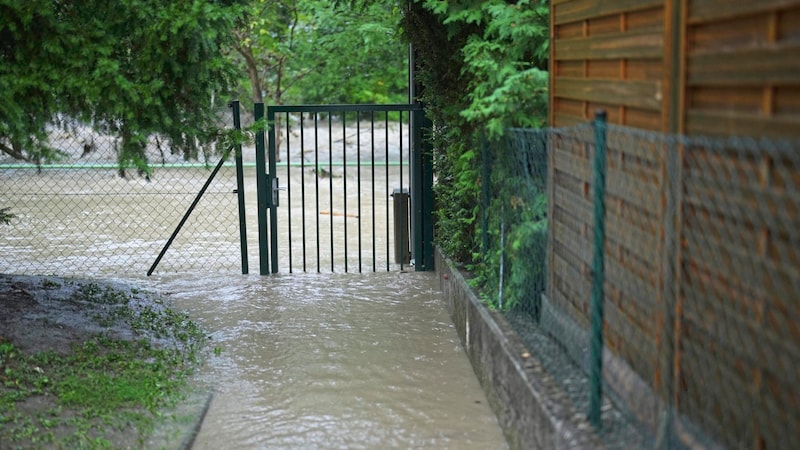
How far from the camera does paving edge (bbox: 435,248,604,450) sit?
3918mm

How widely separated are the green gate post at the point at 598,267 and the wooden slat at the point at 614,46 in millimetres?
358

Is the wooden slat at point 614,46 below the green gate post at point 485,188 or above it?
above

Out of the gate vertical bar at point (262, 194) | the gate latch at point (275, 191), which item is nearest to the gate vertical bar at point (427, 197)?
the gate latch at point (275, 191)

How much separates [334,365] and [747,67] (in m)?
4.23

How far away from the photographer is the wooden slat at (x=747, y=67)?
266cm

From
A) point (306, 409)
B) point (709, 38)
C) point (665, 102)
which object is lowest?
point (306, 409)

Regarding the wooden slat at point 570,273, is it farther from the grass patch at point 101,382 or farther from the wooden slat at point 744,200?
the grass patch at point 101,382

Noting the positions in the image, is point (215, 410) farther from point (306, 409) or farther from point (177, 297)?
point (177, 297)

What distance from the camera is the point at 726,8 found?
306 cm

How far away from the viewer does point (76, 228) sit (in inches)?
499

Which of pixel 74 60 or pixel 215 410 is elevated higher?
pixel 74 60

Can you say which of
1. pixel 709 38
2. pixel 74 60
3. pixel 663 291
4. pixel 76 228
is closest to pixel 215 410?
pixel 74 60

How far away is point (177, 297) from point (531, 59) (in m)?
4.20

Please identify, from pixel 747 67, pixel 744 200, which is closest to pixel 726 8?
pixel 747 67
